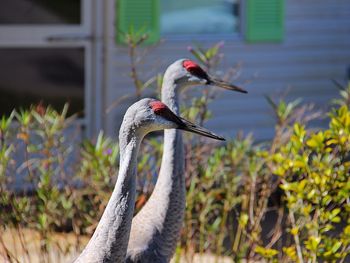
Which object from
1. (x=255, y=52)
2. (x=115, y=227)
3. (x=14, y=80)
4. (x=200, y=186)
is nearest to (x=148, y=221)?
(x=115, y=227)

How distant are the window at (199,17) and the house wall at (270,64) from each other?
19 centimetres

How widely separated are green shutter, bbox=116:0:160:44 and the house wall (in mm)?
95

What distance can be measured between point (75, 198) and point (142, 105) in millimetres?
2176

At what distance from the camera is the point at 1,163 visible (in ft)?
17.5

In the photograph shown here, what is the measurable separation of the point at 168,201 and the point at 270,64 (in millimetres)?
5205

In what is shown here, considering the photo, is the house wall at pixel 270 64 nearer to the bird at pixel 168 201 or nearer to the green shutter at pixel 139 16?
the green shutter at pixel 139 16

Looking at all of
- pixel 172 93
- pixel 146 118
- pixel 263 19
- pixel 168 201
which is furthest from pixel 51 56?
pixel 146 118

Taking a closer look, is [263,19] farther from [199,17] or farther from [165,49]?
[165,49]

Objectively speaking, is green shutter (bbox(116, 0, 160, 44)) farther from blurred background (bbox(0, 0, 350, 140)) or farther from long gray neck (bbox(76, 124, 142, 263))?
long gray neck (bbox(76, 124, 142, 263))

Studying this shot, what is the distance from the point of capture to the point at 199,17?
30.9ft

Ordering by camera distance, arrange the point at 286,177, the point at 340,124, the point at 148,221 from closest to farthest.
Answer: the point at 148,221 < the point at 340,124 < the point at 286,177

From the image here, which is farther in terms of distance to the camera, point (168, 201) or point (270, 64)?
point (270, 64)

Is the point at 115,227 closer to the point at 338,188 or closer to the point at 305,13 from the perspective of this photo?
the point at 338,188

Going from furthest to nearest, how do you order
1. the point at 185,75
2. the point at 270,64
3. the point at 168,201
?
the point at 270,64 → the point at 185,75 → the point at 168,201
